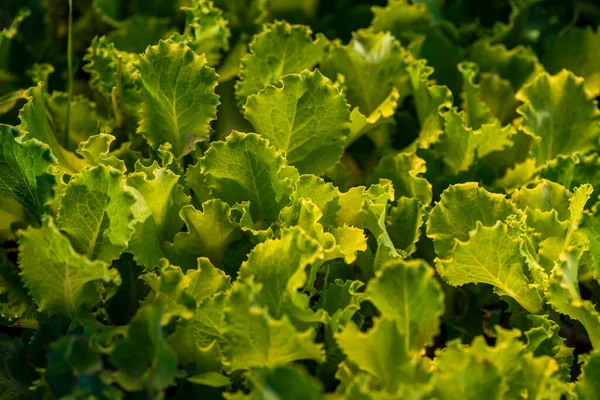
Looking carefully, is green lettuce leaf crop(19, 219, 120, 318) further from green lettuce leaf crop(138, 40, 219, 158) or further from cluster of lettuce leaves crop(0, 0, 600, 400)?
green lettuce leaf crop(138, 40, 219, 158)

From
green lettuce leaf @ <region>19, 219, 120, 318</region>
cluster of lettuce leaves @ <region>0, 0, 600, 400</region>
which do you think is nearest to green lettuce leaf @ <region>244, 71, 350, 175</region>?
cluster of lettuce leaves @ <region>0, 0, 600, 400</region>

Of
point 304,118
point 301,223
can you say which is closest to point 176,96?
point 304,118

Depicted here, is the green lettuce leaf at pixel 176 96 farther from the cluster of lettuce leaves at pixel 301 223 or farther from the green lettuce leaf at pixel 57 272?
the green lettuce leaf at pixel 57 272

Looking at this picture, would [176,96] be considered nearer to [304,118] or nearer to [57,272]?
[304,118]

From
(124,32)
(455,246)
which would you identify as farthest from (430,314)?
(124,32)

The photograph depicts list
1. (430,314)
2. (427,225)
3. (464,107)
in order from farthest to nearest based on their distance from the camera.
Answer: (464,107)
(427,225)
(430,314)

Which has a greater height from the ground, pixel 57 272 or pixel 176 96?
pixel 176 96

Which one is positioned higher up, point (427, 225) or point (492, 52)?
point (492, 52)

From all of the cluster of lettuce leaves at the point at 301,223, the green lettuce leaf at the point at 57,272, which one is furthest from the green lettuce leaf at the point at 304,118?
the green lettuce leaf at the point at 57,272

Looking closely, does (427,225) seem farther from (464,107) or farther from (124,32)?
(124,32)
